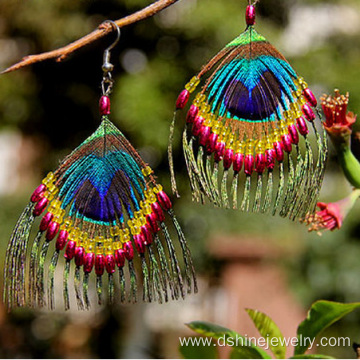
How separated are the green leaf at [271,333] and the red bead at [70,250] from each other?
0.21m

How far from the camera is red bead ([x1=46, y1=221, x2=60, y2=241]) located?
2.22 feet

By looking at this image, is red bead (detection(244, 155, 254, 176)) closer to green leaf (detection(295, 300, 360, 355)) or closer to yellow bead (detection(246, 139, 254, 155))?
yellow bead (detection(246, 139, 254, 155))

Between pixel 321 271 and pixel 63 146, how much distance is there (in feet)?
5.27

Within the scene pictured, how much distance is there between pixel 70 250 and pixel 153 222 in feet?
0.27

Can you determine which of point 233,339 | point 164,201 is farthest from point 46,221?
point 233,339

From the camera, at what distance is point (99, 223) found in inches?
27.6

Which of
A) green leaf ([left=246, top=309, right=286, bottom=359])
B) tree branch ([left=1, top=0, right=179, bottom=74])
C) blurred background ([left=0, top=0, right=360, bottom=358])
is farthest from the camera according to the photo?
blurred background ([left=0, top=0, right=360, bottom=358])

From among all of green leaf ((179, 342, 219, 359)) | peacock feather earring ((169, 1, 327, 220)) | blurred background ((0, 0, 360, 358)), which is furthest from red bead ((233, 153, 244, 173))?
blurred background ((0, 0, 360, 358))

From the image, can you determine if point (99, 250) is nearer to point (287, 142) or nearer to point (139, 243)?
point (139, 243)

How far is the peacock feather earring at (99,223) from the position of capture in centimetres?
68

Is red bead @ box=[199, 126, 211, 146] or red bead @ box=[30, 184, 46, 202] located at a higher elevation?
red bead @ box=[199, 126, 211, 146]

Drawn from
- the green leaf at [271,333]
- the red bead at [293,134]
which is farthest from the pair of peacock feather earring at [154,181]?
the green leaf at [271,333]

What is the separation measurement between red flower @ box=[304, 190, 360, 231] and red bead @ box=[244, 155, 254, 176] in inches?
3.7

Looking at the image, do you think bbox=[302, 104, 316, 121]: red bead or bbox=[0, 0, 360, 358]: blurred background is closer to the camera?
bbox=[302, 104, 316, 121]: red bead
